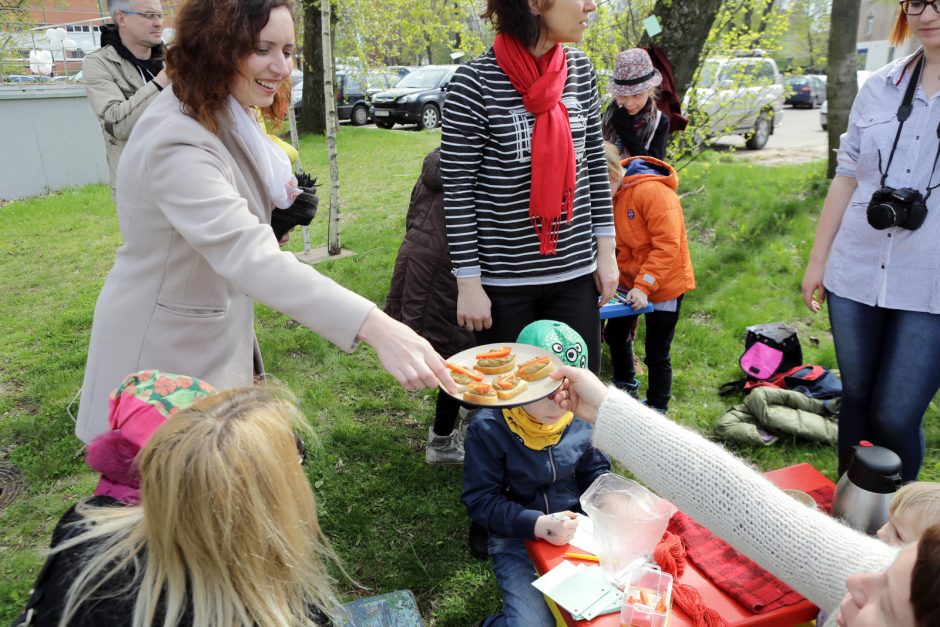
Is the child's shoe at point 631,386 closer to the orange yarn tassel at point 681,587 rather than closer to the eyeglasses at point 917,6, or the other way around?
the orange yarn tassel at point 681,587

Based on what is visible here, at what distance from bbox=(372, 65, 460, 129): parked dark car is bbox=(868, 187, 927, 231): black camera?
1467 cm

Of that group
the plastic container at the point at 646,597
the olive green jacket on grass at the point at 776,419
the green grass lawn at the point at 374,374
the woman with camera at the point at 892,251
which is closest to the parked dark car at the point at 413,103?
the green grass lawn at the point at 374,374

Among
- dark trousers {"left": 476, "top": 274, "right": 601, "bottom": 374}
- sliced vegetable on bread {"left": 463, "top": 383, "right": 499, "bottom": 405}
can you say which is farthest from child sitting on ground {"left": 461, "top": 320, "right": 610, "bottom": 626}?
sliced vegetable on bread {"left": 463, "top": 383, "right": 499, "bottom": 405}

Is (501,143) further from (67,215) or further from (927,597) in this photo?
(67,215)

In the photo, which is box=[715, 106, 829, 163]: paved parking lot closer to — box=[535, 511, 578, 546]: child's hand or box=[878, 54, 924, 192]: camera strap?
box=[878, 54, 924, 192]: camera strap

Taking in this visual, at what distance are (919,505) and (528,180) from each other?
5.10 feet

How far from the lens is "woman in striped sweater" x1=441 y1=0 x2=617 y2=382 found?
238cm

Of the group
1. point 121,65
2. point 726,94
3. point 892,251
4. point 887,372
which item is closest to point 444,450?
point 887,372

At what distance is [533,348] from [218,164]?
1133mm

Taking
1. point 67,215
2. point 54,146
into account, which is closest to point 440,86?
point 54,146

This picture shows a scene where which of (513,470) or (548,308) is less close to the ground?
(548,308)

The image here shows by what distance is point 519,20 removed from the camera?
92.0 inches

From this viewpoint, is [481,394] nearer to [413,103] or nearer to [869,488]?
[869,488]

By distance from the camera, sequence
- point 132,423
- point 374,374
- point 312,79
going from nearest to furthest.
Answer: point 132,423
point 374,374
point 312,79
